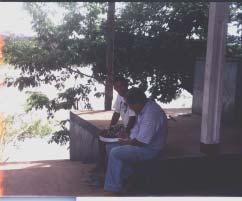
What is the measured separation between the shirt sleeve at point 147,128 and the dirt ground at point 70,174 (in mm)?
722

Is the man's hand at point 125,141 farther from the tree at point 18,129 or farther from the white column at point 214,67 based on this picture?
the tree at point 18,129

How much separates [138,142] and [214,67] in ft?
4.69

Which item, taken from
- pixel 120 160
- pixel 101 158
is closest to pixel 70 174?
pixel 101 158

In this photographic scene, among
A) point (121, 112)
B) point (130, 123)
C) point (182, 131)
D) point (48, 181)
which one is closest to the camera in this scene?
point (130, 123)

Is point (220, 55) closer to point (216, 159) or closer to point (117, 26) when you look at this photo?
point (216, 159)

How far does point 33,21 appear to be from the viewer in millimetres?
10812

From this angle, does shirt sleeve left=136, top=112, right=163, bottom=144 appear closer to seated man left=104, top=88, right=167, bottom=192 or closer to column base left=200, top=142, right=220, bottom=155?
seated man left=104, top=88, right=167, bottom=192

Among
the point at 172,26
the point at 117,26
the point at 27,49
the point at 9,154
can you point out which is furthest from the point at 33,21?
the point at 9,154

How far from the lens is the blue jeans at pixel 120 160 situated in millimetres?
4777

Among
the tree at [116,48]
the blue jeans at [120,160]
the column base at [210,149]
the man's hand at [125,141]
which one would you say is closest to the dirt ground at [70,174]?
the column base at [210,149]

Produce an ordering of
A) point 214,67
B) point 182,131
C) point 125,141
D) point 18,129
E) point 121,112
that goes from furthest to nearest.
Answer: point 18,129, point 182,131, point 121,112, point 214,67, point 125,141

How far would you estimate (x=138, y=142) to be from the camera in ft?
15.8

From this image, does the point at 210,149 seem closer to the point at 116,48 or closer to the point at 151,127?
the point at 151,127

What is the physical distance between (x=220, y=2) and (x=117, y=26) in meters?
6.10
